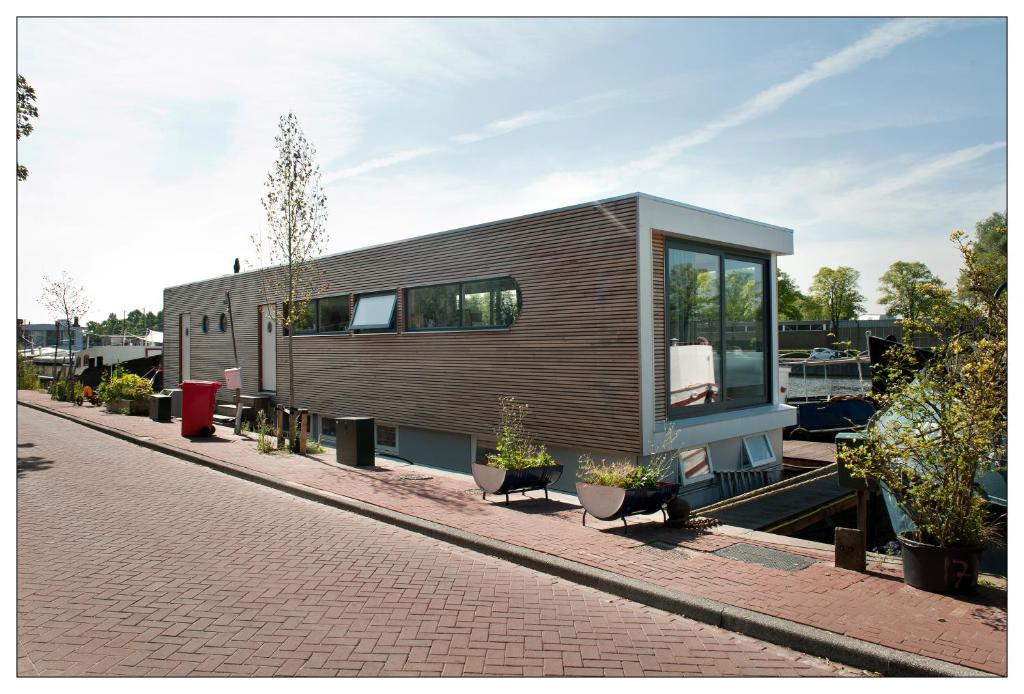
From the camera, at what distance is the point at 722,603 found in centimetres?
550

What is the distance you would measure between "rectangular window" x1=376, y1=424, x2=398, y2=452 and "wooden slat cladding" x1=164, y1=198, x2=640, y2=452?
1.68ft

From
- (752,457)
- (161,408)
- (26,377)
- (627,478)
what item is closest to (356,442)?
(627,478)

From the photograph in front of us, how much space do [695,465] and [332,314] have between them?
9.46 m

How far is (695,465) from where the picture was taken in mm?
11508

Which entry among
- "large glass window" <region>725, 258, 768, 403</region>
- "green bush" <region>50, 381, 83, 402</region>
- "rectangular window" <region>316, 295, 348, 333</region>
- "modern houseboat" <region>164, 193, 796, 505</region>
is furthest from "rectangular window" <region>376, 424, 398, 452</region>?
"green bush" <region>50, 381, 83, 402</region>

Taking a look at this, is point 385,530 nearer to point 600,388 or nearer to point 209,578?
point 209,578

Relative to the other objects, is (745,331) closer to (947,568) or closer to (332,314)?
(947,568)

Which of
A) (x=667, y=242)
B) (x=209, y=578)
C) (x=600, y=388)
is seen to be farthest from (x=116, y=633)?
(x=667, y=242)

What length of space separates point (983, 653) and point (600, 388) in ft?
21.2

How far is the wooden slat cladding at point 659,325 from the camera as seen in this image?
10.6 meters

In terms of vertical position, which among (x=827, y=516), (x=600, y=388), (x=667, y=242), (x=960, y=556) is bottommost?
(x=827, y=516)

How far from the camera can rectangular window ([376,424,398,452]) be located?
15260mm

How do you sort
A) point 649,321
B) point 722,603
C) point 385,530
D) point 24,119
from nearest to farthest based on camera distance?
point 722,603
point 385,530
point 649,321
point 24,119

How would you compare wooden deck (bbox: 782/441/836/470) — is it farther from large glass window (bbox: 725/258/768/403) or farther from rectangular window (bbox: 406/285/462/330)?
rectangular window (bbox: 406/285/462/330)
